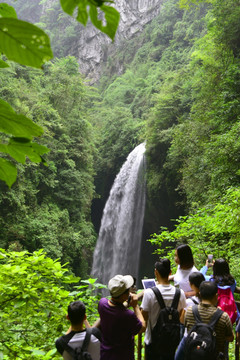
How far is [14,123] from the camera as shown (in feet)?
1.43

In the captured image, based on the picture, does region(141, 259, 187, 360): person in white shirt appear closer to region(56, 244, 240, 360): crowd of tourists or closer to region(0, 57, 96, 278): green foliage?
region(56, 244, 240, 360): crowd of tourists

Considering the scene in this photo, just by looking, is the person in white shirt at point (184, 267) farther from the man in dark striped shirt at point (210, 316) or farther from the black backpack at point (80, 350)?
the black backpack at point (80, 350)

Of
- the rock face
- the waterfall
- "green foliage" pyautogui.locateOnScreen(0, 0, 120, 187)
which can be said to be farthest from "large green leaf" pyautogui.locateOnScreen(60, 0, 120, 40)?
the rock face

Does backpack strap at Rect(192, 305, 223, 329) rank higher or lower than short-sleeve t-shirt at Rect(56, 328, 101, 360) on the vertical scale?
higher

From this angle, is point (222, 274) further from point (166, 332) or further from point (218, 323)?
point (166, 332)

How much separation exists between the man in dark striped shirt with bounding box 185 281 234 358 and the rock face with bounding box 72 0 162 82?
111 ft

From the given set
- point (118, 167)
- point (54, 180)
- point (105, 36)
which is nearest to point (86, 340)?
point (54, 180)

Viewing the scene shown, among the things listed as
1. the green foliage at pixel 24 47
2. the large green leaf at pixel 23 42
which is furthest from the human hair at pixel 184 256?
the large green leaf at pixel 23 42

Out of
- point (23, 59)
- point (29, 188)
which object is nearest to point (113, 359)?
point (23, 59)

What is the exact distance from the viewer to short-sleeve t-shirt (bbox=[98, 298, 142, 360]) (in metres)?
1.84

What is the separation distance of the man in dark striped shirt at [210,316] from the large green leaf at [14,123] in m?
1.75

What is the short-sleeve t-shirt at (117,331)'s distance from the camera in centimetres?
184

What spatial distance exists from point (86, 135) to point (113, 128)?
3.77 m

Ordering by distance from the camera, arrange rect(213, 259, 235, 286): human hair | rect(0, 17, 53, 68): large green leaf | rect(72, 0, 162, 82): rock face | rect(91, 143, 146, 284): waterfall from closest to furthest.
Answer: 1. rect(0, 17, 53, 68): large green leaf
2. rect(213, 259, 235, 286): human hair
3. rect(91, 143, 146, 284): waterfall
4. rect(72, 0, 162, 82): rock face
